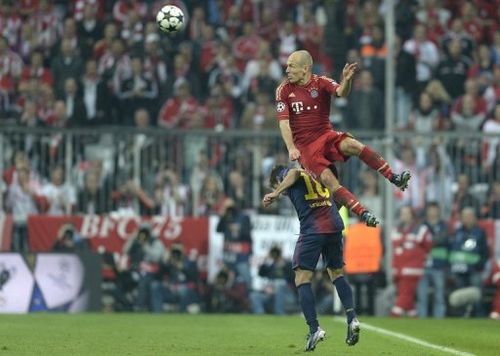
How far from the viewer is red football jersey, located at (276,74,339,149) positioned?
1388 centimetres

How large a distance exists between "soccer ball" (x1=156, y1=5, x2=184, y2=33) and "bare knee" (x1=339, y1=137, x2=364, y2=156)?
12.9 ft

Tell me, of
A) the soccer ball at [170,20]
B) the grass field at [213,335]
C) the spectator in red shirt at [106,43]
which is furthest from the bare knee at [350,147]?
the spectator in red shirt at [106,43]

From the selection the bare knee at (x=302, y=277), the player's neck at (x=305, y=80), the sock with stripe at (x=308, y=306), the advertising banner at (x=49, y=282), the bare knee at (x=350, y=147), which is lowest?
the advertising banner at (x=49, y=282)

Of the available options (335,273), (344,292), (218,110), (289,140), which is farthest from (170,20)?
(218,110)

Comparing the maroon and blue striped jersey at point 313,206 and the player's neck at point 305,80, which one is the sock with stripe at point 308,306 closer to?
the maroon and blue striped jersey at point 313,206

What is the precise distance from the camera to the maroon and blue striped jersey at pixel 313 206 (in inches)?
542

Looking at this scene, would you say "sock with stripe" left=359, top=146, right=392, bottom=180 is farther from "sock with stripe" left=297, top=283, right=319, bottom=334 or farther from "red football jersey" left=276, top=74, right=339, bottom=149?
"sock with stripe" left=297, top=283, right=319, bottom=334

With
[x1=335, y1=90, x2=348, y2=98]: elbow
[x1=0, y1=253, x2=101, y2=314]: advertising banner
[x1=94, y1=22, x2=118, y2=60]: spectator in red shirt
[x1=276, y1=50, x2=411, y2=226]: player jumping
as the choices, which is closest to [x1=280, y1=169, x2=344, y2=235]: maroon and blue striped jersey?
[x1=276, y1=50, x2=411, y2=226]: player jumping

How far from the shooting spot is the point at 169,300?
24328 millimetres

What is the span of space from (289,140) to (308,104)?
48 cm

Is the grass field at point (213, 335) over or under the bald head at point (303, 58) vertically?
under

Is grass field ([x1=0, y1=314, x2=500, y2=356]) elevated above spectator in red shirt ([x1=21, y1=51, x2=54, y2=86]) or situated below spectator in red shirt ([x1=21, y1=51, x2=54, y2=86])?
below

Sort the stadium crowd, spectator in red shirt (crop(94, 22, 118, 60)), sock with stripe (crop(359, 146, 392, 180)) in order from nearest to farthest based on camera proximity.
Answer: sock with stripe (crop(359, 146, 392, 180)), the stadium crowd, spectator in red shirt (crop(94, 22, 118, 60))

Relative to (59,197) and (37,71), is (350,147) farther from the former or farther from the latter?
(37,71)
